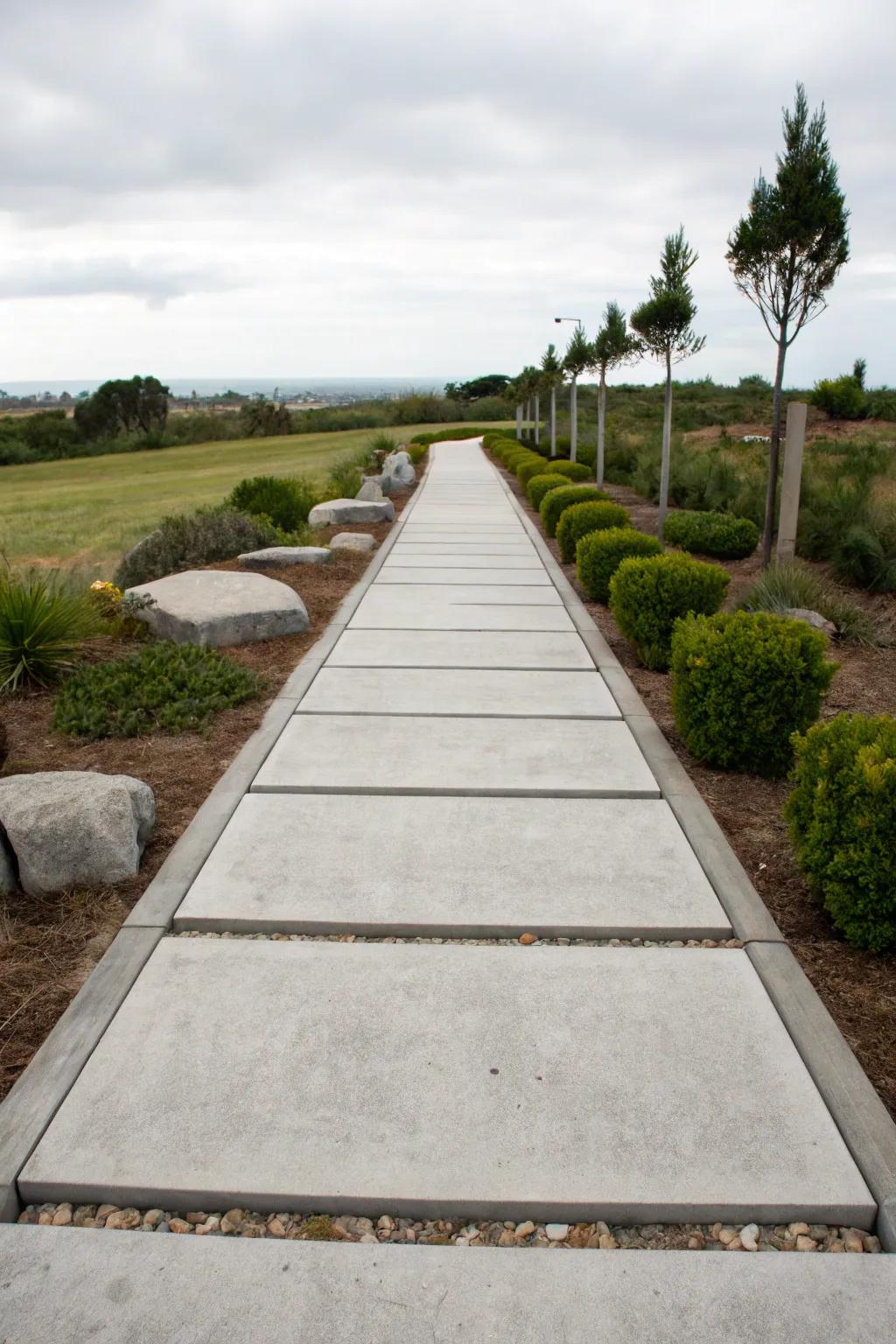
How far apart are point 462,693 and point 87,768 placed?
2104mm

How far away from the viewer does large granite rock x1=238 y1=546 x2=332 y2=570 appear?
29.7 feet

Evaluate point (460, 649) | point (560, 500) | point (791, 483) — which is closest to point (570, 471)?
point (560, 500)

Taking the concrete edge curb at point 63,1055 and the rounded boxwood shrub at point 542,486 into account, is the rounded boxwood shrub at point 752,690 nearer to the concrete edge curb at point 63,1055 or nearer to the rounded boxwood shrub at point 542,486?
the concrete edge curb at point 63,1055

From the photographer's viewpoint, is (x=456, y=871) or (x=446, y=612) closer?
(x=456, y=871)

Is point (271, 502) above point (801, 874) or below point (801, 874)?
above

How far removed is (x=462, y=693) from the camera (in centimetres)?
549

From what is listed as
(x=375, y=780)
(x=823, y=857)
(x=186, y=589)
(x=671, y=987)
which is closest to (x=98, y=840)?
(x=375, y=780)

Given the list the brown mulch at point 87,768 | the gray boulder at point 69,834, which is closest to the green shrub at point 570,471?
the brown mulch at point 87,768

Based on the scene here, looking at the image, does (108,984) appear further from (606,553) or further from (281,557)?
(281,557)

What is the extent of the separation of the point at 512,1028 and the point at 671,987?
51 centimetres

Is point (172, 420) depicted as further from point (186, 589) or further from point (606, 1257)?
point (606, 1257)

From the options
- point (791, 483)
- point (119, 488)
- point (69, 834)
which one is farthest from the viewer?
point (119, 488)

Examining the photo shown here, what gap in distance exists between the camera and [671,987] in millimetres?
2760

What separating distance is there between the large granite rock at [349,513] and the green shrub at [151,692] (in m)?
7.25
